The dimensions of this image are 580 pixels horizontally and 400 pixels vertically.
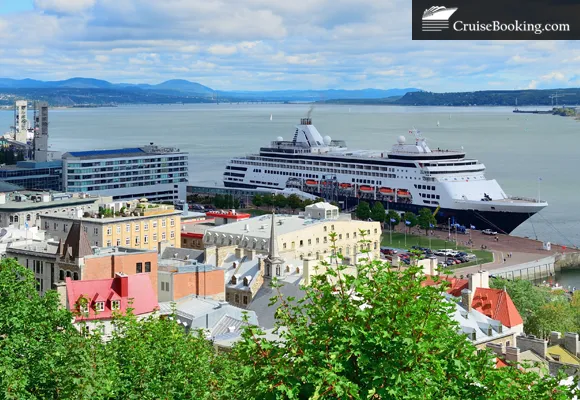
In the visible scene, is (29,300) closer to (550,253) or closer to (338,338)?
(338,338)

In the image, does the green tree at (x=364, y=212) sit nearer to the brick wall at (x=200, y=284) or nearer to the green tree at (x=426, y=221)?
the green tree at (x=426, y=221)

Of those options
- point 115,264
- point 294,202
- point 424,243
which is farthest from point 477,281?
point 294,202

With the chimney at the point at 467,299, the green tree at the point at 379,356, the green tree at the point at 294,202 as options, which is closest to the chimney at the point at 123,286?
the chimney at the point at 467,299

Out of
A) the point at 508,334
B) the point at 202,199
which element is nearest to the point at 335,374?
the point at 508,334

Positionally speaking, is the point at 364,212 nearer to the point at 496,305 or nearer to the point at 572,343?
the point at 496,305

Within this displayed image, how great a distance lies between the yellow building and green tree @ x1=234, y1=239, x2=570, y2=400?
3002cm

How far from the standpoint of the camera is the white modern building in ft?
248

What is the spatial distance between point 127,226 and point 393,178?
137ft

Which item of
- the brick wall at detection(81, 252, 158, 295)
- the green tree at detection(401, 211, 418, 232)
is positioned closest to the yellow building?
the brick wall at detection(81, 252, 158, 295)

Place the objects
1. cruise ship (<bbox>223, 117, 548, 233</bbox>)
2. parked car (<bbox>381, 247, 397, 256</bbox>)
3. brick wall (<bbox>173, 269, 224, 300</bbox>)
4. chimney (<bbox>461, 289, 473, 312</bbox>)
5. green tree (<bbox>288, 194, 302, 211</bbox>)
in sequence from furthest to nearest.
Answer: green tree (<bbox>288, 194, 302, 211</bbox>), cruise ship (<bbox>223, 117, 548, 233</bbox>), parked car (<bbox>381, 247, 397, 256</bbox>), brick wall (<bbox>173, 269, 224, 300</bbox>), chimney (<bbox>461, 289, 473, 312</bbox>)

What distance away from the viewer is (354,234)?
47.1m

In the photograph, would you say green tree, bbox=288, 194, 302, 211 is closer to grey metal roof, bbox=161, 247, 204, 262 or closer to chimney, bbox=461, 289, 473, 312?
grey metal roof, bbox=161, 247, 204, 262

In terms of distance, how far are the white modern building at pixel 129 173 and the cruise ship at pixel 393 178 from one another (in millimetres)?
11847

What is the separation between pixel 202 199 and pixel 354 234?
36.7 meters
